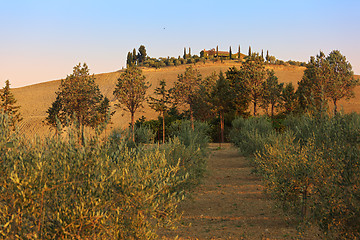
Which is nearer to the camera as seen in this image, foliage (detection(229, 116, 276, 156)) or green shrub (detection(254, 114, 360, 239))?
green shrub (detection(254, 114, 360, 239))

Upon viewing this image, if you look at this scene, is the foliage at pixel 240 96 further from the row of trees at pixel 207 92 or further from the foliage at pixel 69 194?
the foliage at pixel 69 194

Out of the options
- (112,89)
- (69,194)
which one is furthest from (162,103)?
(112,89)

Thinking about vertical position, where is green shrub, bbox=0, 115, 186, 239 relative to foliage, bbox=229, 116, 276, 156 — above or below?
above

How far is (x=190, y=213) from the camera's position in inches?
571

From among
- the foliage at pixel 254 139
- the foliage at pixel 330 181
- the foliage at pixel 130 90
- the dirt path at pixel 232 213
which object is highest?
the foliage at pixel 130 90

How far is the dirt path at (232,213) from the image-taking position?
444 inches

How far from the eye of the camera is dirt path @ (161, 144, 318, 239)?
11266mm

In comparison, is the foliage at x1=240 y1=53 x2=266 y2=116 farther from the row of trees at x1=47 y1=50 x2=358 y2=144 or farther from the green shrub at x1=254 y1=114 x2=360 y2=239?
the green shrub at x1=254 y1=114 x2=360 y2=239

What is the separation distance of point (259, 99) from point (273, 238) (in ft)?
158

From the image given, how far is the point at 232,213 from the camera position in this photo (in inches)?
559

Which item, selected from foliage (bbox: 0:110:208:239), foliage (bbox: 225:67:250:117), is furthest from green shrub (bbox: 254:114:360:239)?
foliage (bbox: 225:67:250:117)

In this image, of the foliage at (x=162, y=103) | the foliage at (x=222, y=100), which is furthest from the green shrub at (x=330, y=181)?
the foliage at (x=222, y=100)

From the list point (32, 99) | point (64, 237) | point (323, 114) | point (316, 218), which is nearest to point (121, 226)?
point (64, 237)

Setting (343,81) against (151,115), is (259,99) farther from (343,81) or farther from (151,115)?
(151,115)
